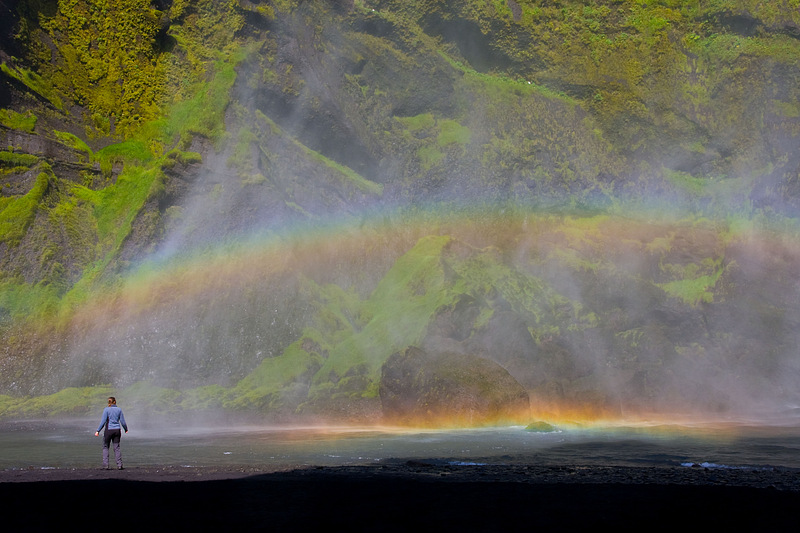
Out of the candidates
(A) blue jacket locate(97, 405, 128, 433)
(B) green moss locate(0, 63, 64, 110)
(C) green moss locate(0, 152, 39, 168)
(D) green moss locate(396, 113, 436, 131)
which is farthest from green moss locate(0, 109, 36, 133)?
(A) blue jacket locate(97, 405, 128, 433)

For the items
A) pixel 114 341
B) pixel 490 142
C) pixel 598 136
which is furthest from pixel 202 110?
pixel 598 136

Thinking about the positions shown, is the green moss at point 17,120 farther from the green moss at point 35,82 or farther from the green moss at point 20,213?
the green moss at point 20,213

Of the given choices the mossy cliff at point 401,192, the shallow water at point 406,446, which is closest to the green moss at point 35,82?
the mossy cliff at point 401,192

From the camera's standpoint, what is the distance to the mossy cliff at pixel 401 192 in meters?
49.1

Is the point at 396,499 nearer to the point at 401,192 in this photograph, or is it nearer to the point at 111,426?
the point at 111,426

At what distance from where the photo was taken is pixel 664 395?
150 feet

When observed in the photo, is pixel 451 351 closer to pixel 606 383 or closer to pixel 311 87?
pixel 606 383

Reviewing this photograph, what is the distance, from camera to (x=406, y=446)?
28703mm

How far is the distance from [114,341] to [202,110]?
2098 cm

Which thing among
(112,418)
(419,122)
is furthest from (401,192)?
(112,418)

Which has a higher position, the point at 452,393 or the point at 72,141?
the point at 72,141

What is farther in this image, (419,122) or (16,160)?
(419,122)

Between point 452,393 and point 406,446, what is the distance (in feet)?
34.7

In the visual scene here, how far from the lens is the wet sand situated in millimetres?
11156
